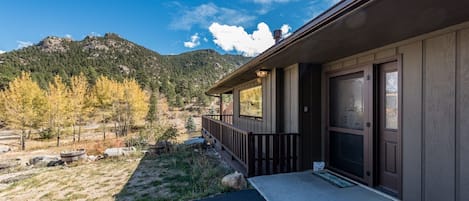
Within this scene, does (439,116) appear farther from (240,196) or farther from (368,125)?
(240,196)

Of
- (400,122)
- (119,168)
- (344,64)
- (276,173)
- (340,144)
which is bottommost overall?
(119,168)

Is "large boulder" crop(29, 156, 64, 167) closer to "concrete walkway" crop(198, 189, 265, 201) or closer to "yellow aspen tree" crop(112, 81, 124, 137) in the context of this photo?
"concrete walkway" crop(198, 189, 265, 201)

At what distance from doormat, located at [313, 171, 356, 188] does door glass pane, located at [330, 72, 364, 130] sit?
0.87 meters

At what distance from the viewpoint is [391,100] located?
3.23 meters

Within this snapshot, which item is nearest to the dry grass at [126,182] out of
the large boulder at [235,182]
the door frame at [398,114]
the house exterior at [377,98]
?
the large boulder at [235,182]

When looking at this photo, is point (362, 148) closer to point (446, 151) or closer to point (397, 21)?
point (446, 151)

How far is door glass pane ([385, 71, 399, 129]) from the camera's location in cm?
317

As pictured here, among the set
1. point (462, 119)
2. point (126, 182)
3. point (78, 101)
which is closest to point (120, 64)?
point (78, 101)

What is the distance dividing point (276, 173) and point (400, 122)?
2194mm

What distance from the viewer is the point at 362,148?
368 cm

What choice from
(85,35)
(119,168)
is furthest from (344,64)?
(85,35)

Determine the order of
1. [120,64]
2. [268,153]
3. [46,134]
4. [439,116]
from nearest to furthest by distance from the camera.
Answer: [439,116] < [268,153] < [46,134] < [120,64]

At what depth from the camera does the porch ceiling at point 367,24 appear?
184cm

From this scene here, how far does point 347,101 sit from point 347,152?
2.86ft
